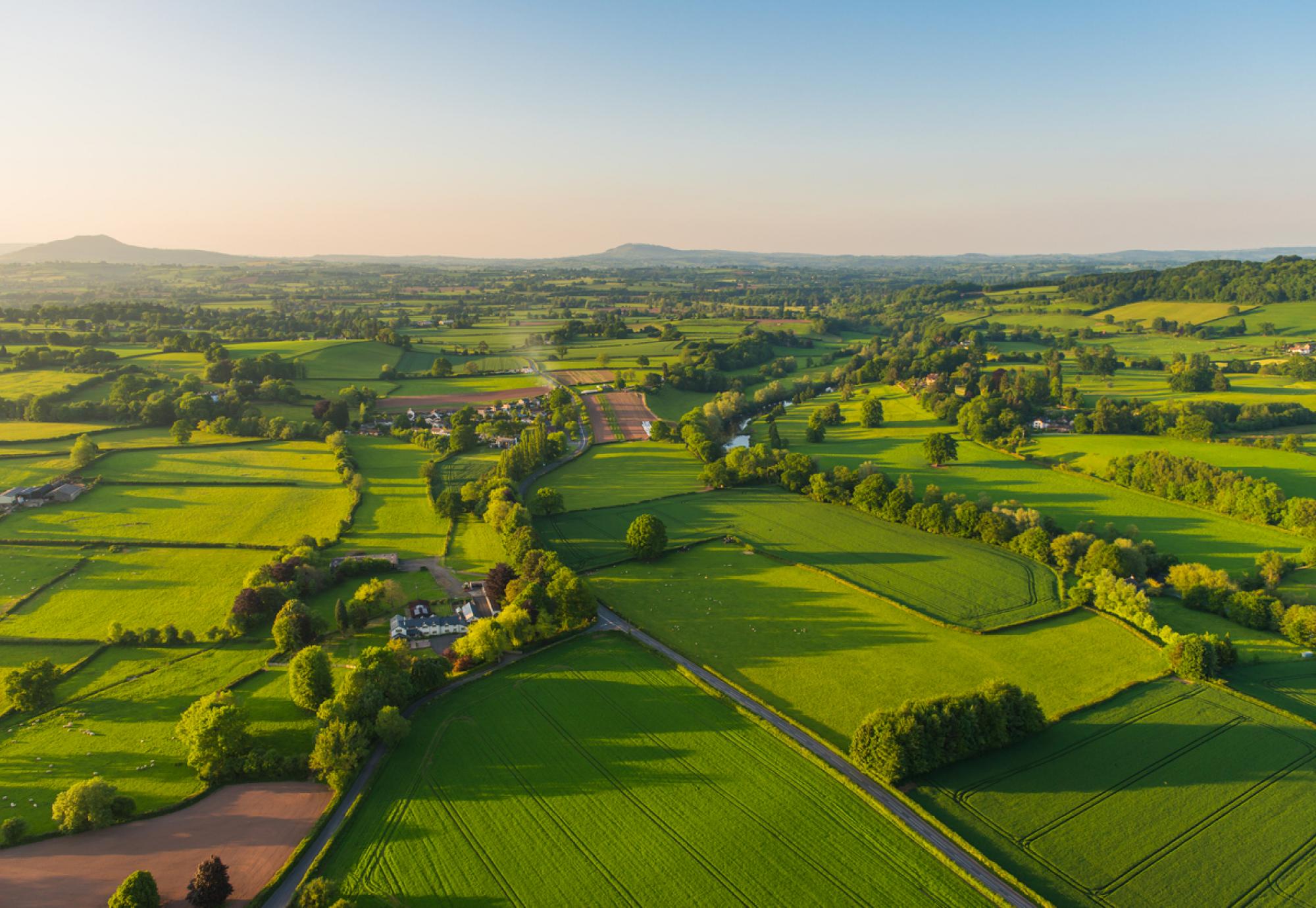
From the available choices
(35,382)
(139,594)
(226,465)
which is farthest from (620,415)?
(35,382)

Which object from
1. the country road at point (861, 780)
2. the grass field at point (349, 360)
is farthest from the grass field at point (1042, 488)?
the grass field at point (349, 360)

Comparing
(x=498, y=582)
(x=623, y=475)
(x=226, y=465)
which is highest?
(x=226, y=465)

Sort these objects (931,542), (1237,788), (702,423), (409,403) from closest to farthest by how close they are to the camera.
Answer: (1237,788)
(931,542)
(702,423)
(409,403)

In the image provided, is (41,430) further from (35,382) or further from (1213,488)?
(1213,488)

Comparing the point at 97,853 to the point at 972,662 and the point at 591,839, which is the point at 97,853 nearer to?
the point at 591,839

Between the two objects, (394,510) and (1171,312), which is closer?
(394,510)

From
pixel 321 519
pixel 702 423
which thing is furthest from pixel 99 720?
pixel 702 423
